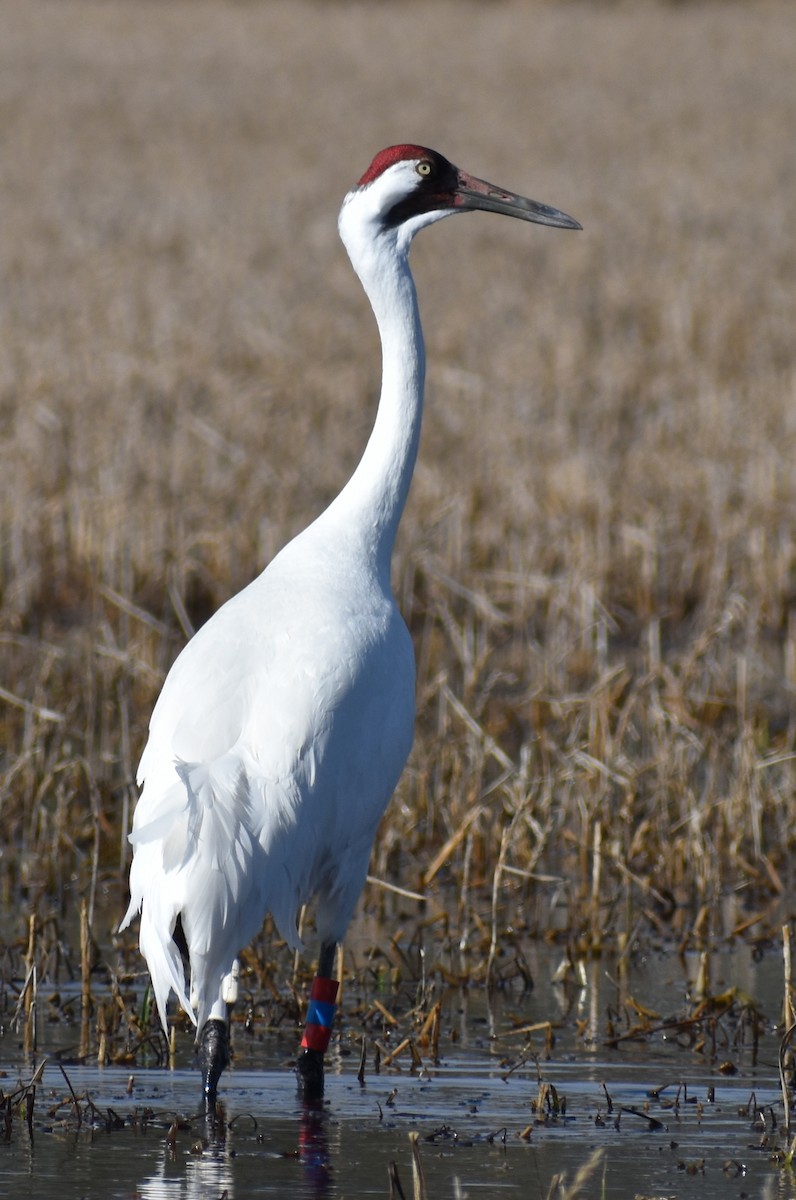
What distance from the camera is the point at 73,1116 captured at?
396cm

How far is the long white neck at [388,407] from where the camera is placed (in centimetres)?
490

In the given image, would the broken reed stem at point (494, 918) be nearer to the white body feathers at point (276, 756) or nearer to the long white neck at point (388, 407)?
the white body feathers at point (276, 756)

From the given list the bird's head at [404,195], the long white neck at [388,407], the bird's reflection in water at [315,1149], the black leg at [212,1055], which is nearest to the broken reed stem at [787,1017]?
the bird's reflection in water at [315,1149]

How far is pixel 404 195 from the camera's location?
5059 millimetres

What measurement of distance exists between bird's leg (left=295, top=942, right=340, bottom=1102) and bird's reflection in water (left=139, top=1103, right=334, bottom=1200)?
0.07 meters

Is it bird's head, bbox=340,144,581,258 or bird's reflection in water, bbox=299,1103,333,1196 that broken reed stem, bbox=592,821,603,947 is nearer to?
bird's reflection in water, bbox=299,1103,333,1196

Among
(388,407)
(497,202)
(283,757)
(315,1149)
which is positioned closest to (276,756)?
(283,757)

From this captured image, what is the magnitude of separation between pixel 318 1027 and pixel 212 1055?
37cm

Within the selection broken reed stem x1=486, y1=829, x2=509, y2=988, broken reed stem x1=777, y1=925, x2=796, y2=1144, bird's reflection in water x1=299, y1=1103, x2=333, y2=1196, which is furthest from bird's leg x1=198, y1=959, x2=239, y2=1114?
broken reed stem x1=777, y1=925, x2=796, y2=1144

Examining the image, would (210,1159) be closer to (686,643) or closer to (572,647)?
(572,647)

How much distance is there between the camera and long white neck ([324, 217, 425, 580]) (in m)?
4.90

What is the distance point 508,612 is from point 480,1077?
13.0 ft

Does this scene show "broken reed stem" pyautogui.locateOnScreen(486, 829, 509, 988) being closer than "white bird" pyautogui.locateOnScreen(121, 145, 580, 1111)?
No

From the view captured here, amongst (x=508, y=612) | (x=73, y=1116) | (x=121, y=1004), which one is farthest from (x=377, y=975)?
(x=508, y=612)
